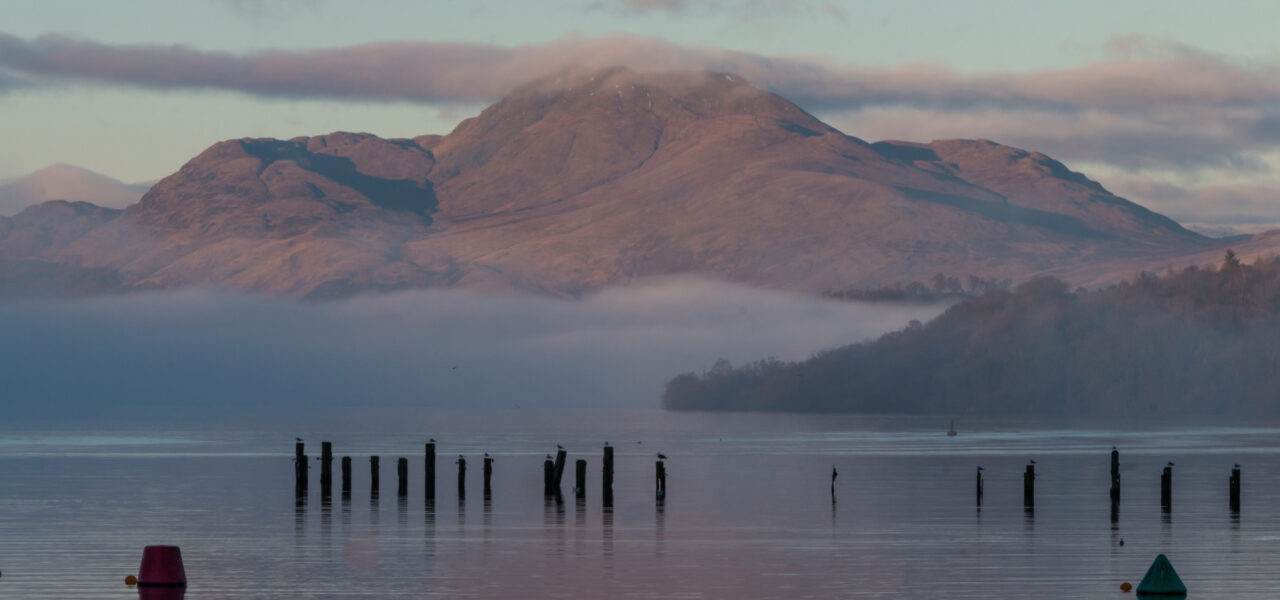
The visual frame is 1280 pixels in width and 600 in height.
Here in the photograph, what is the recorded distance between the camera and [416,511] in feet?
236

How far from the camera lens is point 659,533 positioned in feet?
201

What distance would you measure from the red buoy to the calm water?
2.75ft

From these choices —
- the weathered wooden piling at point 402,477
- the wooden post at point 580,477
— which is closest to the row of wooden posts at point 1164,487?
the wooden post at point 580,477

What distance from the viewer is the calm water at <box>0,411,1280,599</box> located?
1804 inches

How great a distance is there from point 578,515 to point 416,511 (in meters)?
Answer: 6.76

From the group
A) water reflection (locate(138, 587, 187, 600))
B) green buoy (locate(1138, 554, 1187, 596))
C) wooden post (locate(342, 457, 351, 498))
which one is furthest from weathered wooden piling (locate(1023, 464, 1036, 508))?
water reflection (locate(138, 587, 187, 600))

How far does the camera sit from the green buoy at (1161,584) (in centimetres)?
4272

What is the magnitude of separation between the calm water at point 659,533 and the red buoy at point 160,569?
0.84 metres

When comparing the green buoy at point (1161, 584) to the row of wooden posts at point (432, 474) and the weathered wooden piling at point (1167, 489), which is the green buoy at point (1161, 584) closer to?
the weathered wooden piling at point (1167, 489)

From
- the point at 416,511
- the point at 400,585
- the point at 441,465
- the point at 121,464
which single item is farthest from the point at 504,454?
the point at 400,585

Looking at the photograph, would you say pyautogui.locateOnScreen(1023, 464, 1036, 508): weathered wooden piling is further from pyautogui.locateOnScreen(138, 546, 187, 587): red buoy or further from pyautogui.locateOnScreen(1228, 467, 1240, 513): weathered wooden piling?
pyautogui.locateOnScreen(138, 546, 187, 587): red buoy

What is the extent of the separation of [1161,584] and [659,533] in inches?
852

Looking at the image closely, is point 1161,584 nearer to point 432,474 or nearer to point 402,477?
point 432,474

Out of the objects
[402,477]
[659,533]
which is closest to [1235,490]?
[659,533]
